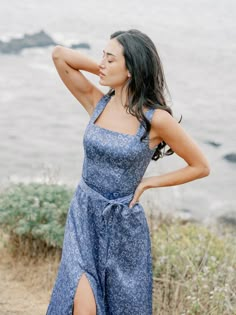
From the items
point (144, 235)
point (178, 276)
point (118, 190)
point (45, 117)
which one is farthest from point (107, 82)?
point (45, 117)

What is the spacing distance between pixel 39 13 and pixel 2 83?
4650mm

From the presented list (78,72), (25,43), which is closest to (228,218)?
(78,72)

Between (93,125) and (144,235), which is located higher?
(93,125)

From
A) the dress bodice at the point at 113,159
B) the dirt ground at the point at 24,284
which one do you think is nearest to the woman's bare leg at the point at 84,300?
the dress bodice at the point at 113,159

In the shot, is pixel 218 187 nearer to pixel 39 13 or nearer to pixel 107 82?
pixel 107 82

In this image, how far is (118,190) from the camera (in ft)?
10.9

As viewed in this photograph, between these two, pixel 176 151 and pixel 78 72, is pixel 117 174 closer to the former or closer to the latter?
pixel 176 151

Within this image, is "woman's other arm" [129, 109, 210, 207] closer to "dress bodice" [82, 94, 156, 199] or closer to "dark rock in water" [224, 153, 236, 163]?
A: "dress bodice" [82, 94, 156, 199]

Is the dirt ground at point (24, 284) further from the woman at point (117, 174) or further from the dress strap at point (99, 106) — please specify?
the dress strap at point (99, 106)

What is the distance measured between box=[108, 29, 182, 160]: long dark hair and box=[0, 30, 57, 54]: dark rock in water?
35.7ft

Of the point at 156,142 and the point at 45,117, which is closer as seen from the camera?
the point at 156,142

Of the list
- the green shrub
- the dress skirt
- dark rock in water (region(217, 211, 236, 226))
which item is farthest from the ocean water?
the dress skirt

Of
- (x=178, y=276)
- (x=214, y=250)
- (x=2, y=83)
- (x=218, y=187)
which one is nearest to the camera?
(x=178, y=276)

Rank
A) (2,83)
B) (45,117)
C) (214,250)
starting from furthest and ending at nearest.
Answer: (2,83)
(45,117)
(214,250)
